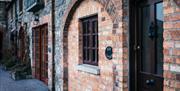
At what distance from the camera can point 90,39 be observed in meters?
6.35

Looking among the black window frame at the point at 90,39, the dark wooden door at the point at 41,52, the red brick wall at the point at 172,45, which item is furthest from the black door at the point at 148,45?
the dark wooden door at the point at 41,52

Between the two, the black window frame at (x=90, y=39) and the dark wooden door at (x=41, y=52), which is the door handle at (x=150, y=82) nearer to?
the black window frame at (x=90, y=39)

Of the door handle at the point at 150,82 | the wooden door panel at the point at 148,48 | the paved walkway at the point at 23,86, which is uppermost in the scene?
the wooden door panel at the point at 148,48

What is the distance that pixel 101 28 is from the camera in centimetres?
550

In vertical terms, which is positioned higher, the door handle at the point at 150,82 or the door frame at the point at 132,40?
the door frame at the point at 132,40

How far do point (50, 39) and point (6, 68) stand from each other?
23.8 feet

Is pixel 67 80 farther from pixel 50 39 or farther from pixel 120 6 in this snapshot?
pixel 120 6

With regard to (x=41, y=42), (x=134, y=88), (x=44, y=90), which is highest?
(x=41, y=42)

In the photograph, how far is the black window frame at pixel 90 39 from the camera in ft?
20.0

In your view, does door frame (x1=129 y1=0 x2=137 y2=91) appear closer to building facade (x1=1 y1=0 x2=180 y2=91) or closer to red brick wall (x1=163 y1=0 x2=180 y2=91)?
building facade (x1=1 y1=0 x2=180 y2=91)

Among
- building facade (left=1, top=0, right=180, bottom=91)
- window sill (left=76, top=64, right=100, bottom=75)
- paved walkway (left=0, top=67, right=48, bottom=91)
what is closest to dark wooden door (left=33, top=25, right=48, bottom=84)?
paved walkway (left=0, top=67, right=48, bottom=91)

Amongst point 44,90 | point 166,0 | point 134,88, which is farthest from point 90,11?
point 44,90

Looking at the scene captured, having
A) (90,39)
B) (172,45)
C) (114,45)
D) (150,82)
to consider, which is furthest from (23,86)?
(172,45)

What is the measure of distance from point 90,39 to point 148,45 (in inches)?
90.2
